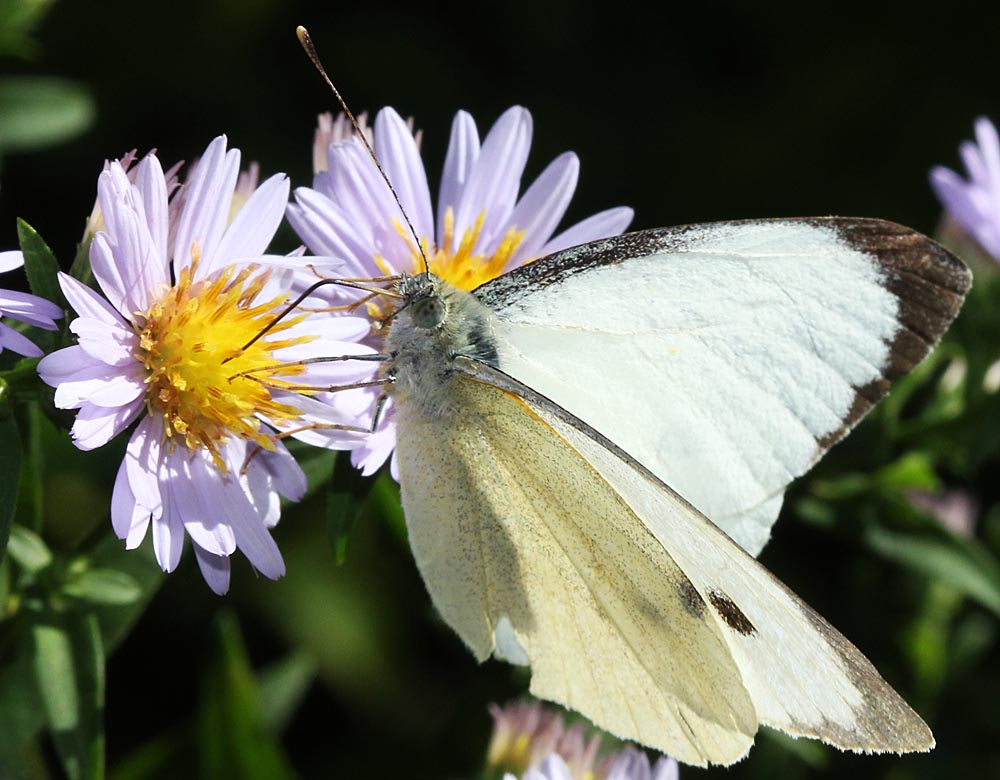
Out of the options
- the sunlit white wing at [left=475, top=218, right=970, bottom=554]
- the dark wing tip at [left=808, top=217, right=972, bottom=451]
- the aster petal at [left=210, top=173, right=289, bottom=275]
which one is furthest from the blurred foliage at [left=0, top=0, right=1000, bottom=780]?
the dark wing tip at [left=808, top=217, right=972, bottom=451]

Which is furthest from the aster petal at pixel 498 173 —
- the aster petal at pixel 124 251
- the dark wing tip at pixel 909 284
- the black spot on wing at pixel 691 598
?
the black spot on wing at pixel 691 598

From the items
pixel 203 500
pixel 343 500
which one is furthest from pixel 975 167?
pixel 203 500

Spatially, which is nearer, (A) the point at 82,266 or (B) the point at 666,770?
(A) the point at 82,266

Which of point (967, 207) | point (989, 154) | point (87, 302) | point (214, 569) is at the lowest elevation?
point (214, 569)

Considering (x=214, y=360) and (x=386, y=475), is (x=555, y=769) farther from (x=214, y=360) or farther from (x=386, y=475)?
(x=214, y=360)

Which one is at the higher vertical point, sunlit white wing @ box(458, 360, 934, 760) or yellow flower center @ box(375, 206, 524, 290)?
yellow flower center @ box(375, 206, 524, 290)

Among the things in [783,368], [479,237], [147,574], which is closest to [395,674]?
[147,574]

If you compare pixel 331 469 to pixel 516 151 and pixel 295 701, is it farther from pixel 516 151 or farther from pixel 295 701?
pixel 295 701

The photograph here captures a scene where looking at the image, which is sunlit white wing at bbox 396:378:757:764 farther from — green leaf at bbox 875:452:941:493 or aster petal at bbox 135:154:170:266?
green leaf at bbox 875:452:941:493
